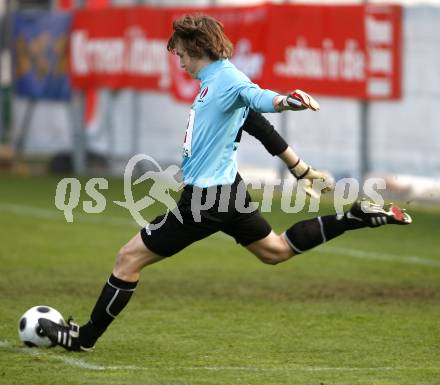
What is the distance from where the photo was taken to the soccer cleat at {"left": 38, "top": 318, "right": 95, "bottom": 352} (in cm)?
754

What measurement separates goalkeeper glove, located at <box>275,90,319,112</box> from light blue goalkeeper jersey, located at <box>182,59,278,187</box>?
0.38m

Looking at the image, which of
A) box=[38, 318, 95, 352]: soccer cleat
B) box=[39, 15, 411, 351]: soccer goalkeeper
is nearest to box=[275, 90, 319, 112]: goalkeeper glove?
box=[39, 15, 411, 351]: soccer goalkeeper

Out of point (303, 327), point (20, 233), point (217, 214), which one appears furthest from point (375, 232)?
point (217, 214)

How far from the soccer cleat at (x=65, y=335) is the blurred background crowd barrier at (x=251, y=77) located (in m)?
9.13

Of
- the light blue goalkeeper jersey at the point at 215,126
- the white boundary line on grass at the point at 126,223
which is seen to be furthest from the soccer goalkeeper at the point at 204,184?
the white boundary line on grass at the point at 126,223

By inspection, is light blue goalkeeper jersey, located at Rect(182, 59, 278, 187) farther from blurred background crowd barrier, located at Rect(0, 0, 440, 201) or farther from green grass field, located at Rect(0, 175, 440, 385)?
blurred background crowd barrier, located at Rect(0, 0, 440, 201)

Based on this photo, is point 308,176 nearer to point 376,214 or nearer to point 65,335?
point 376,214

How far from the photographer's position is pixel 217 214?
24.1 feet

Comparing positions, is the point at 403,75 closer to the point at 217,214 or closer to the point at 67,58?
the point at 67,58

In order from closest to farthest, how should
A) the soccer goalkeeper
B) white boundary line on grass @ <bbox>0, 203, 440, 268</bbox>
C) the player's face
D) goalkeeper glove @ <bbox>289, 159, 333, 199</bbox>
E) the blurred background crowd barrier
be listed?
the soccer goalkeeper < the player's face < goalkeeper glove @ <bbox>289, 159, 333, 199</bbox> < white boundary line on grass @ <bbox>0, 203, 440, 268</bbox> < the blurred background crowd barrier

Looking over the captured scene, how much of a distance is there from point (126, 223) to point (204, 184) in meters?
7.96

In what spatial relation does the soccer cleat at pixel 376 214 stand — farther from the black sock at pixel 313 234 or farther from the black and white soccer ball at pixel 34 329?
the black and white soccer ball at pixel 34 329

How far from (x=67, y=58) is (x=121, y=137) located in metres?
1.67

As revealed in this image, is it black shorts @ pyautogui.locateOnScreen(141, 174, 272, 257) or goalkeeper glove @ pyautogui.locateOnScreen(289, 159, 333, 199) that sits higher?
goalkeeper glove @ pyautogui.locateOnScreen(289, 159, 333, 199)
